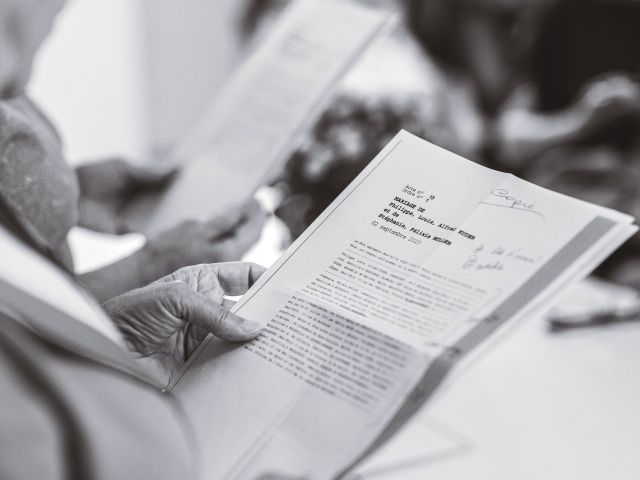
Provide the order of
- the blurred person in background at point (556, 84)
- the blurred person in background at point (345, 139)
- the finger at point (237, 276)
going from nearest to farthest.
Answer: the finger at point (237, 276) < the blurred person in background at point (345, 139) < the blurred person in background at point (556, 84)

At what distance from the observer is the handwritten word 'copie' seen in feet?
1.65

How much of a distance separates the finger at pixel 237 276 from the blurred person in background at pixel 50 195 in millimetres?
83

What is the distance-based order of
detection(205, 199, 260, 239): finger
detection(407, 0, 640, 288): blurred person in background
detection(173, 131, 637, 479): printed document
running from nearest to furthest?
1. detection(173, 131, 637, 479): printed document
2. detection(205, 199, 260, 239): finger
3. detection(407, 0, 640, 288): blurred person in background

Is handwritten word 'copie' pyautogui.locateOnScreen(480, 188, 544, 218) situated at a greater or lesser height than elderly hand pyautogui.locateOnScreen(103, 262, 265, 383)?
greater

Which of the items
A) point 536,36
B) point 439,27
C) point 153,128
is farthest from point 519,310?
point 153,128

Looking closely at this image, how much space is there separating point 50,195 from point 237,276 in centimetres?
26

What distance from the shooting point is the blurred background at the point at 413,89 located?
929mm

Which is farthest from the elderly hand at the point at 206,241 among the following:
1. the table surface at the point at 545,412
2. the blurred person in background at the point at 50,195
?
the table surface at the point at 545,412

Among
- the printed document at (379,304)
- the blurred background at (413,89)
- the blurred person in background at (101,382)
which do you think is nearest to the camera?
the blurred person in background at (101,382)

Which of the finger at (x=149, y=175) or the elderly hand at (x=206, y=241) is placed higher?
the elderly hand at (x=206, y=241)

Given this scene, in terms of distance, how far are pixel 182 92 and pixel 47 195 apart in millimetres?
2994

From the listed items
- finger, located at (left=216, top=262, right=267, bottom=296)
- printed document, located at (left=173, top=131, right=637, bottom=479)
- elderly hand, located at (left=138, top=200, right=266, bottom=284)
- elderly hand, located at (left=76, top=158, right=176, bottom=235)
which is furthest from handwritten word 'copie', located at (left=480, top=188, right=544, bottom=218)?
elderly hand, located at (left=76, top=158, right=176, bottom=235)

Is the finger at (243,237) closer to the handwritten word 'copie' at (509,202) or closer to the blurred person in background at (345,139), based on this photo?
the blurred person in background at (345,139)

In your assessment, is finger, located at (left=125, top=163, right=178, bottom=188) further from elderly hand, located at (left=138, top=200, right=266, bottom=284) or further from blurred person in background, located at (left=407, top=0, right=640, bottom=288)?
blurred person in background, located at (left=407, top=0, right=640, bottom=288)
